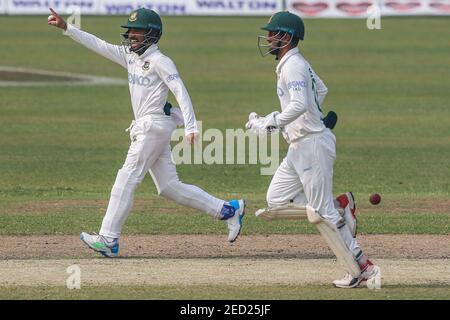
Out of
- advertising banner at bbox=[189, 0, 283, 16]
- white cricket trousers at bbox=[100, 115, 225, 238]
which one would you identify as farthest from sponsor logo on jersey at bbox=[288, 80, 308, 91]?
advertising banner at bbox=[189, 0, 283, 16]

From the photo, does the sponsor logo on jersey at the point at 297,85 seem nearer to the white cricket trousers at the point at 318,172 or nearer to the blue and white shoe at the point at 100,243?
the white cricket trousers at the point at 318,172

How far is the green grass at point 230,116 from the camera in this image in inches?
611

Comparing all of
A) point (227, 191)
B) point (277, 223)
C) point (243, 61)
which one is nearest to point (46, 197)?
point (227, 191)

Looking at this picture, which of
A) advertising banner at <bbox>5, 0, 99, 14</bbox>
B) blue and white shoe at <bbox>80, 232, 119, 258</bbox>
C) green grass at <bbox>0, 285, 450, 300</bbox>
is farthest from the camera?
advertising banner at <bbox>5, 0, 99, 14</bbox>

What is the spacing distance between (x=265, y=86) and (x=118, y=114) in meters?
6.46

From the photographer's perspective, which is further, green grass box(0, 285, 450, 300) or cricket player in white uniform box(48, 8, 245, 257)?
cricket player in white uniform box(48, 8, 245, 257)

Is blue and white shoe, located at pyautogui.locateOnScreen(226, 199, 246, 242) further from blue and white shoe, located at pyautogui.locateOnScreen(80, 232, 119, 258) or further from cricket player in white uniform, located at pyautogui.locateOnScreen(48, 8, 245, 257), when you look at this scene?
blue and white shoe, located at pyautogui.locateOnScreen(80, 232, 119, 258)

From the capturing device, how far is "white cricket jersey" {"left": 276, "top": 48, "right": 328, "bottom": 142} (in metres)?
10.2

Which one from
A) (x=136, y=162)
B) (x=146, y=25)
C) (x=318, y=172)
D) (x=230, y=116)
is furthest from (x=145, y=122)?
(x=230, y=116)

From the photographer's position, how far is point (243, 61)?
129 ft

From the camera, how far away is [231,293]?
10.1 m

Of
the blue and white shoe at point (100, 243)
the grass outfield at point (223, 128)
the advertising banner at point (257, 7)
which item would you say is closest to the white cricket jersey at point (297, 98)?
the grass outfield at point (223, 128)

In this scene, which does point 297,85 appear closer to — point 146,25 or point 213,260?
point 146,25
